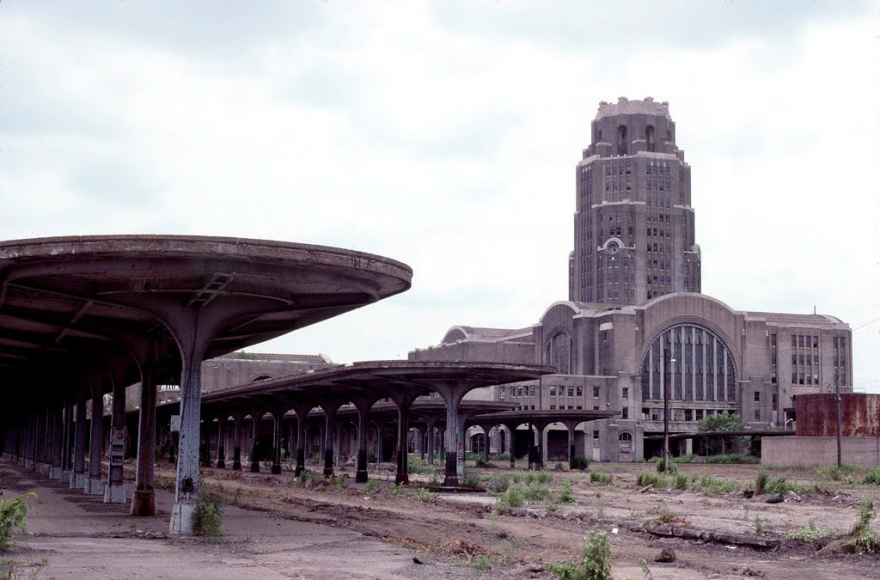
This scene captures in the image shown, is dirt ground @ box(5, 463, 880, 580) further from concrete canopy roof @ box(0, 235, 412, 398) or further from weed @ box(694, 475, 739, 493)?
concrete canopy roof @ box(0, 235, 412, 398)

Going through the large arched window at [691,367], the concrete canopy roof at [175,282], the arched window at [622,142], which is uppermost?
the arched window at [622,142]

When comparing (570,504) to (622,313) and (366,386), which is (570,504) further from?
(622,313)

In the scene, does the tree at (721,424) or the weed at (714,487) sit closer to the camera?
the weed at (714,487)

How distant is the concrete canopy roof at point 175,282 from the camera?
1858 centimetres

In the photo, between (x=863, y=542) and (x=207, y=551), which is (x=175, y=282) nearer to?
(x=207, y=551)

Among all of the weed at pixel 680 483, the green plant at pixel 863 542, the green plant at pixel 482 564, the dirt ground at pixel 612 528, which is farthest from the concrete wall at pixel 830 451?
the green plant at pixel 482 564

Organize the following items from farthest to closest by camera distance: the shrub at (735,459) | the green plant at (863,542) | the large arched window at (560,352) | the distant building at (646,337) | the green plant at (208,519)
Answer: the large arched window at (560,352) < the distant building at (646,337) < the shrub at (735,459) < the green plant at (208,519) < the green plant at (863,542)

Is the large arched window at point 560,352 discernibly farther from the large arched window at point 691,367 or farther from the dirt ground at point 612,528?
the dirt ground at point 612,528

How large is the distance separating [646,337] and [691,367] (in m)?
6.49

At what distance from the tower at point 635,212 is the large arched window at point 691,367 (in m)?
31.7

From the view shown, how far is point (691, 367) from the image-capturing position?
388ft

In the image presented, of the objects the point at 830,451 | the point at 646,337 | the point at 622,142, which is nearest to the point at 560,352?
the point at 646,337

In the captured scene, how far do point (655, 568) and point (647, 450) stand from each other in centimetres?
10293

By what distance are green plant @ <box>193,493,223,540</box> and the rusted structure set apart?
49.1 m
